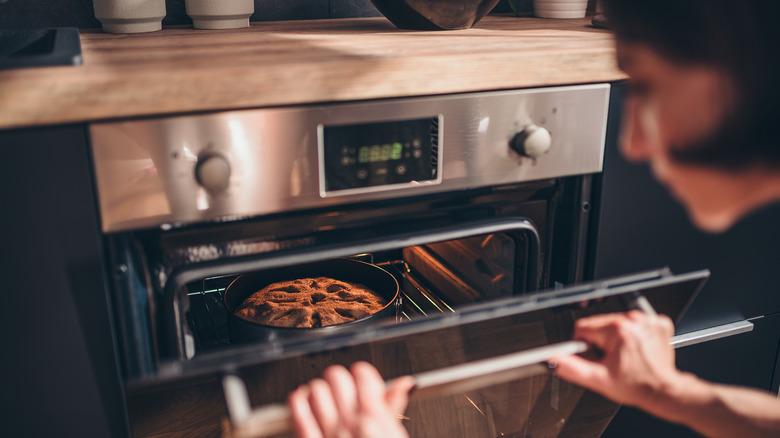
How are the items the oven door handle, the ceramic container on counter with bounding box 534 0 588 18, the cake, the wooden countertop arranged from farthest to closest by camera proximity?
Result: the ceramic container on counter with bounding box 534 0 588 18 → the cake → the wooden countertop → the oven door handle

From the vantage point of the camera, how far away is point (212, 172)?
708 mm

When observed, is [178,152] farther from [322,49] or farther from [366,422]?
[366,422]

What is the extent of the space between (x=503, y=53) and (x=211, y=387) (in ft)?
1.85

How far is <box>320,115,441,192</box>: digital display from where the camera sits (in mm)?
773

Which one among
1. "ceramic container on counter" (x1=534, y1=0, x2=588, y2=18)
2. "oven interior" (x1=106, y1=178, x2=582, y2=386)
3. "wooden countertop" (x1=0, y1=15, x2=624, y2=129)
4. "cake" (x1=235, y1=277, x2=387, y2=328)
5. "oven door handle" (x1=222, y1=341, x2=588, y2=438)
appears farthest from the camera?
"ceramic container on counter" (x1=534, y1=0, x2=588, y2=18)

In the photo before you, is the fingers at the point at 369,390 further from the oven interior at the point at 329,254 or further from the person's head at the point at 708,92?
the person's head at the point at 708,92

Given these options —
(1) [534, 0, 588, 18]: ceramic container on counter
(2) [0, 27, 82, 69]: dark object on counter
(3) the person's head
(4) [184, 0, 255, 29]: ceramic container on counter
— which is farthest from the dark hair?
(1) [534, 0, 588, 18]: ceramic container on counter

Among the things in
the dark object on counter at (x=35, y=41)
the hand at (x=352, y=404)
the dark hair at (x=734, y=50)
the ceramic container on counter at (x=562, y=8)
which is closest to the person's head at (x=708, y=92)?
the dark hair at (x=734, y=50)

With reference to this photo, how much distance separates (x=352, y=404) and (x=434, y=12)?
66 centimetres

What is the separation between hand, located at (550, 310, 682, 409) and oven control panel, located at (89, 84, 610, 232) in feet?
0.84

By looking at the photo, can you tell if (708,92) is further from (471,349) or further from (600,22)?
(600,22)

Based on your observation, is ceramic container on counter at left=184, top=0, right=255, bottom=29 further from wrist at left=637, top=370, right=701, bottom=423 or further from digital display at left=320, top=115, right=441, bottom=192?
wrist at left=637, top=370, right=701, bottom=423

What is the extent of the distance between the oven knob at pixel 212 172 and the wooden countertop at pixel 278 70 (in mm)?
58

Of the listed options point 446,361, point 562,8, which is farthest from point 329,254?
point 562,8
